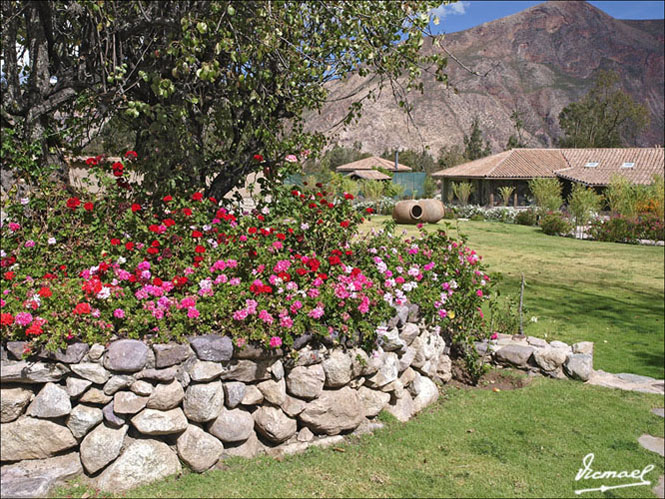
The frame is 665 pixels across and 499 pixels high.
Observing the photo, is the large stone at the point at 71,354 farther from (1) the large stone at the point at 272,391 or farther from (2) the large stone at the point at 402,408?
(2) the large stone at the point at 402,408

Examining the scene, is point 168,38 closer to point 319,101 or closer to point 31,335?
point 319,101

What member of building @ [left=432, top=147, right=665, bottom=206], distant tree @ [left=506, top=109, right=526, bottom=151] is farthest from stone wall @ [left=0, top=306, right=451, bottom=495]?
distant tree @ [left=506, top=109, right=526, bottom=151]

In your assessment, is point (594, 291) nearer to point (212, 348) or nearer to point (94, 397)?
point (212, 348)

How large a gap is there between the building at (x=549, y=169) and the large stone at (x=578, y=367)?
23.9m

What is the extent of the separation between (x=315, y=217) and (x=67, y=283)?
212 cm

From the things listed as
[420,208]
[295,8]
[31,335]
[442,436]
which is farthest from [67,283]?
[420,208]

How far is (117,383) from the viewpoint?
3.28 m

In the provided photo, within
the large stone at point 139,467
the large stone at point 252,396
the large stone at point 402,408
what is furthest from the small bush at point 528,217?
the large stone at point 139,467

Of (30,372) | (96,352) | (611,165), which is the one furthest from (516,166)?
(30,372)

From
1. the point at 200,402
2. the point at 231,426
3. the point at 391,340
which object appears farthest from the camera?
the point at 391,340

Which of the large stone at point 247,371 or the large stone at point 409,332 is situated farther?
the large stone at point 409,332

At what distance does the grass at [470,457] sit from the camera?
329 cm

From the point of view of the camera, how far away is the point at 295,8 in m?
5.13

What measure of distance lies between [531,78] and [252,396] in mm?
132318
